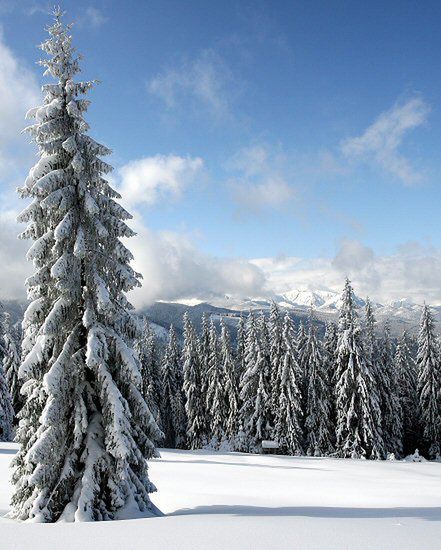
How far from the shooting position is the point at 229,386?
50156 millimetres

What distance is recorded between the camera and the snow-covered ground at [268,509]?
7219 mm

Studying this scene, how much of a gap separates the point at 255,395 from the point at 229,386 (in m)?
7.97

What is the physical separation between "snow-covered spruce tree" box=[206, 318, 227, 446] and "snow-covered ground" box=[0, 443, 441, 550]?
2143cm

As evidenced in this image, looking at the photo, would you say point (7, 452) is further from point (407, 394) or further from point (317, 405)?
point (407, 394)

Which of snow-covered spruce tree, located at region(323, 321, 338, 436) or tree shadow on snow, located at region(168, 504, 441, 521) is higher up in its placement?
snow-covered spruce tree, located at region(323, 321, 338, 436)

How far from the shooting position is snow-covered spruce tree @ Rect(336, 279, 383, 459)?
119 ft

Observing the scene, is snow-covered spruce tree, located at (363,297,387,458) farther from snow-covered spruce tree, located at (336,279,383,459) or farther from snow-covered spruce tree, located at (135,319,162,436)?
snow-covered spruce tree, located at (135,319,162,436)

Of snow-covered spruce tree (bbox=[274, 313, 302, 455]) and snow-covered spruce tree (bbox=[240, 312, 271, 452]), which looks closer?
snow-covered spruce tree (bbox=[274, 313, 302, 455])

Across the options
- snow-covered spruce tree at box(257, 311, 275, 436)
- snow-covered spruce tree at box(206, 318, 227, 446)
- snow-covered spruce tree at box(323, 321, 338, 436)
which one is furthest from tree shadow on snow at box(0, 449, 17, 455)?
snow-covered spruce tree at box(323, 321, 338, 436)

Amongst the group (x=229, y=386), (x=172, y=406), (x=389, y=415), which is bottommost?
(x=172, y=406)

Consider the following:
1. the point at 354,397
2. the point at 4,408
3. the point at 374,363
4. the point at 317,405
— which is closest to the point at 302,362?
the point at 317,405

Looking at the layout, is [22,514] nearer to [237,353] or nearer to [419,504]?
[419,504]

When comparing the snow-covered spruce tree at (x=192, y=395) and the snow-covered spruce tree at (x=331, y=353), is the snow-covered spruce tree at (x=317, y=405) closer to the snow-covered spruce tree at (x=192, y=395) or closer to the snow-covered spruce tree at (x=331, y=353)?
the snow-covered spruce tree at (x=331, y=353)

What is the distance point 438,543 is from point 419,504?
8.90m
